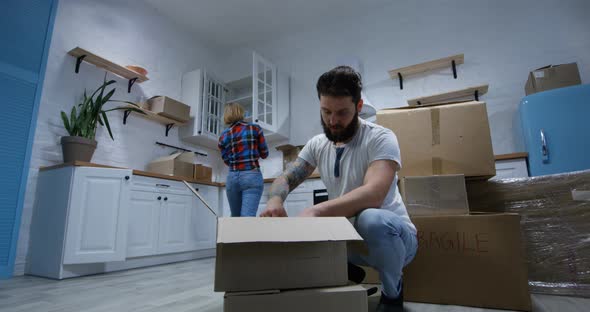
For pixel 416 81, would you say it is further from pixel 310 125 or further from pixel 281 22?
pixel 281 22

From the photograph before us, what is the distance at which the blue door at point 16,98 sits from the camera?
207 cm

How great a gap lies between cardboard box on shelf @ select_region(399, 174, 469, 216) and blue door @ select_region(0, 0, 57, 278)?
250cm

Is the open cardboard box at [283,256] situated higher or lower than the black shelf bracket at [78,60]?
lower

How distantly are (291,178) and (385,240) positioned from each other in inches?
17.4

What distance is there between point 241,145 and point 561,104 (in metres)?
2.31

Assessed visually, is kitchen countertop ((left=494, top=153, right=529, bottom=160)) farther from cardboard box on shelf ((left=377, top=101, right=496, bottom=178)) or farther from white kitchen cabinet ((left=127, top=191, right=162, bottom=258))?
white kitchen cabinet ((left=127, top=191, right=162, bottom=258))

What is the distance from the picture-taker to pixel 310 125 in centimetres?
382

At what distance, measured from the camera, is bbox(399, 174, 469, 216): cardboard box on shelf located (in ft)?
4.16

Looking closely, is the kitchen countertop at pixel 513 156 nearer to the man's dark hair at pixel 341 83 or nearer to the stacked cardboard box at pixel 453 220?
the stacked cardboard box at pixel 453 220

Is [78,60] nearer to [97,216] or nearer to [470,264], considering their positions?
[97,216]

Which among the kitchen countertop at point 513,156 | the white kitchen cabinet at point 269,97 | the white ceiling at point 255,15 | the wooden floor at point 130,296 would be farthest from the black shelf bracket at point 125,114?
the kitchen countertop at point 513,156

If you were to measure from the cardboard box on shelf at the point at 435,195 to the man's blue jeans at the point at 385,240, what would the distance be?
392 mm

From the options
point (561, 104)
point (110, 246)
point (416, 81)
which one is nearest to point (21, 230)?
point (110, 246)

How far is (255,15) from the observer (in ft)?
12.4
